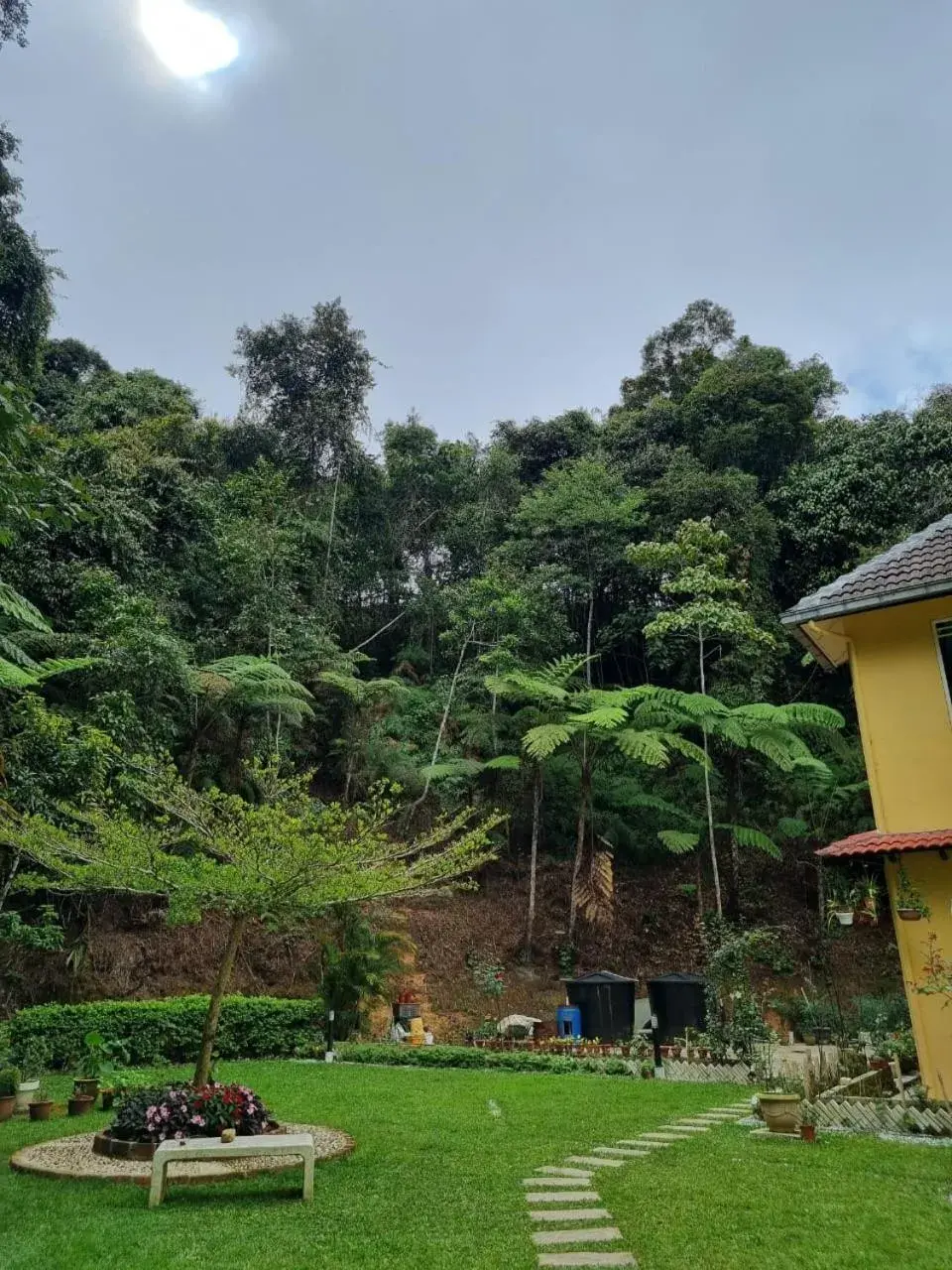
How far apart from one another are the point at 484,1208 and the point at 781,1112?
11.3 feet

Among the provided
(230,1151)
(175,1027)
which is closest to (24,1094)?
(175,1027)

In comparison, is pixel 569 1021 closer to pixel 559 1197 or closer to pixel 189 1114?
pixel 189 1114

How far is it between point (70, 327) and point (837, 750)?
24756 mm

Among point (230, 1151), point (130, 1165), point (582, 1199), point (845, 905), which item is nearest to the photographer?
point (582, 1199)

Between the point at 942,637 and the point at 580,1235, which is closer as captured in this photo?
the point at 580,1235

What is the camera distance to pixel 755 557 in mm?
19062

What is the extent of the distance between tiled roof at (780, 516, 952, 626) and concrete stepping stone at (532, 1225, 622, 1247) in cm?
604

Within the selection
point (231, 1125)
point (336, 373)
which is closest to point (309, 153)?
point (336, 373)

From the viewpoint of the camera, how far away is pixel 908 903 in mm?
7090

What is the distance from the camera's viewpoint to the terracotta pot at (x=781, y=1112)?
6.57 m

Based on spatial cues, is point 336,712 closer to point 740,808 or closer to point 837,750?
point 740,808

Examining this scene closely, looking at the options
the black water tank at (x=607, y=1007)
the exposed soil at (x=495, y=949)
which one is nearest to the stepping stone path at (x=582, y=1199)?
the black water tank at (x=607, y=1007)

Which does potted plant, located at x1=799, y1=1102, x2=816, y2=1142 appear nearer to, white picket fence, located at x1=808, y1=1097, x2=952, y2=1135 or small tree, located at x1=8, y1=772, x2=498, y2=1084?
white picket fence, located at x1=808, y1=1097, x2=952, y2=1135

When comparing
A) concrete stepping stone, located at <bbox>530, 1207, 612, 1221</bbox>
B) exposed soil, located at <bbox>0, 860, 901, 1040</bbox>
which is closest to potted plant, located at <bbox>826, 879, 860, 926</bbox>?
concrete stepping stone, located at <bbox>530, 1207, 612, 1221</bbox>
